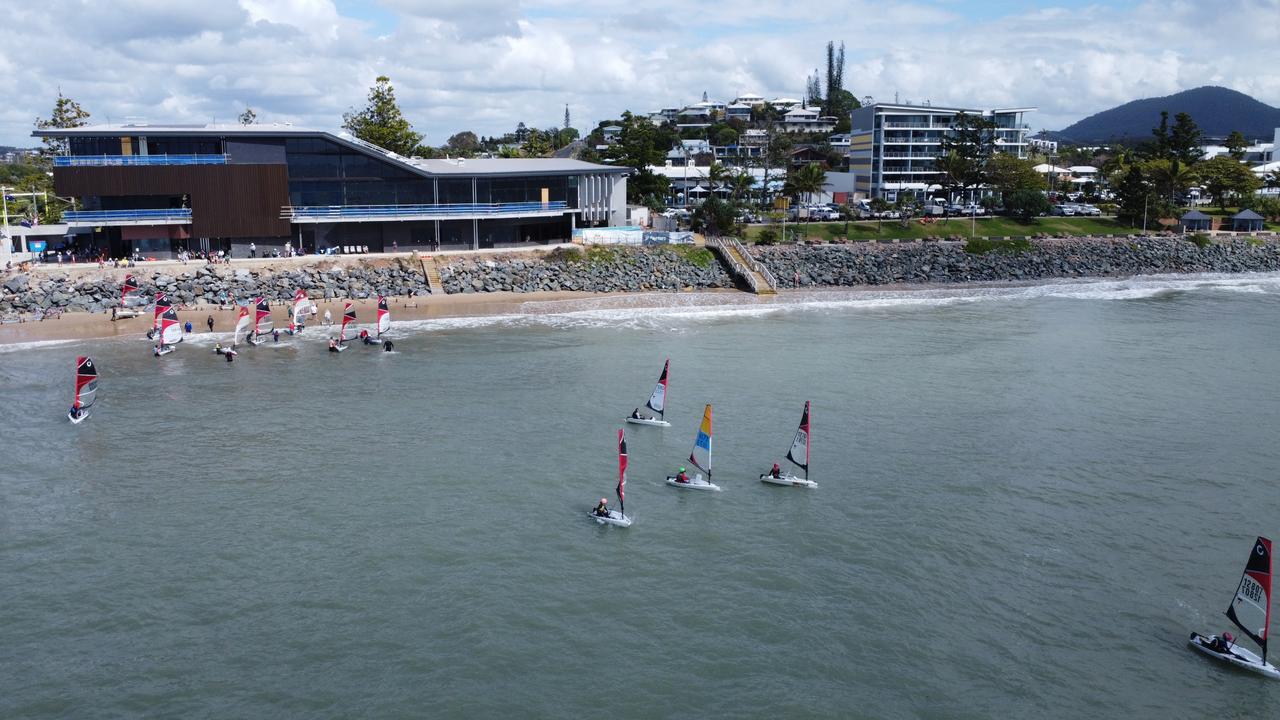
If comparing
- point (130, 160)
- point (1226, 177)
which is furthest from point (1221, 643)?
point (1226, 177)

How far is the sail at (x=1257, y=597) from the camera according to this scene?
21.7 meters

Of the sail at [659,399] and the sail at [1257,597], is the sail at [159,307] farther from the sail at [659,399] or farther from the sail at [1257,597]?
the sail at [1257,597]

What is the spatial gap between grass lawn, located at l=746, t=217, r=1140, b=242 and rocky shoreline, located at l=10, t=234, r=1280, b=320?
4.65 m

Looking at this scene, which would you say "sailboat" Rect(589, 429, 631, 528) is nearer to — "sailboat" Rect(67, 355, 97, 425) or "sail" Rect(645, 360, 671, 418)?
"sail" Rect(645, 360, 671, 418)

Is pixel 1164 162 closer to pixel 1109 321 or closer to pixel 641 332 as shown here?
pixel 1109 321

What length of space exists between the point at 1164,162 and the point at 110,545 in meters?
122

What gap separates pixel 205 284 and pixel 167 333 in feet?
46.4

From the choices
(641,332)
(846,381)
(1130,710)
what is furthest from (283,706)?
(641,332)

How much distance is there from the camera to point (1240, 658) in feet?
71.9

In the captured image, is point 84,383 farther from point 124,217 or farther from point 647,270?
point 647,270

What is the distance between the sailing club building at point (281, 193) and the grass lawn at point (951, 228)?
25389 millimetres

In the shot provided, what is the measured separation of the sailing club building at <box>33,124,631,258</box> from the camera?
67.9m

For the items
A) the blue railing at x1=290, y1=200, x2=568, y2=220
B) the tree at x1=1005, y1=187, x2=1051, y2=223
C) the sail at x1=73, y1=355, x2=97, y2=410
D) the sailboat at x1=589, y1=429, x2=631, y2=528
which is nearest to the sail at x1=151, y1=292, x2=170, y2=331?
the sail at x1=73, y1=355, x2=97, y2=410

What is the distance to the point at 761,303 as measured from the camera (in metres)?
71.9
